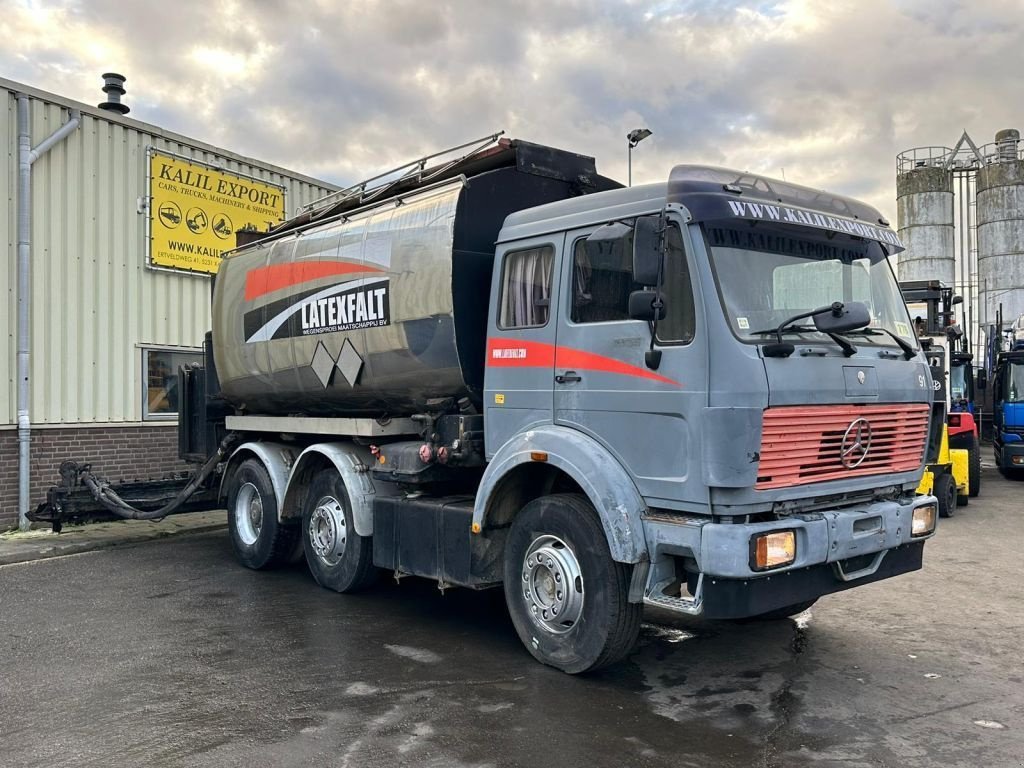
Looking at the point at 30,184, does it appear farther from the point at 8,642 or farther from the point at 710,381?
the point at 710,381

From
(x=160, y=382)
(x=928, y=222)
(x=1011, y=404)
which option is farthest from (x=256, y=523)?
(x=928, y=222)

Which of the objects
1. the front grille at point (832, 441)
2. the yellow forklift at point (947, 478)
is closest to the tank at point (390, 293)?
the front grille at point (832, 441)

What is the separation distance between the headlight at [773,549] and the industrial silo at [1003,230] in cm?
3309

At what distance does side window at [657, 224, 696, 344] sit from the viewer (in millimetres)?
5004

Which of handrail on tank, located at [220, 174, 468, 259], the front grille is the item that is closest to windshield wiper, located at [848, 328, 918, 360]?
the front grille

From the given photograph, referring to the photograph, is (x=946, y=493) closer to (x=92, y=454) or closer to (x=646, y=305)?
(x=646, y=305)

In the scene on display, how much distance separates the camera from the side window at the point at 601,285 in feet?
17.6

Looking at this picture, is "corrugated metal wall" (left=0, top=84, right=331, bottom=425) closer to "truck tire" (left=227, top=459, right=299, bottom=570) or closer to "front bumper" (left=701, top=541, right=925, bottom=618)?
"truck tire" (left=227, top=459, right=299, bottom=570)

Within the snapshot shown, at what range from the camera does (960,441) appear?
46.0 feet

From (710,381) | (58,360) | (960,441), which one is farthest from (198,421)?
(960,441)

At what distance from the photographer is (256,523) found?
9039 millimetres

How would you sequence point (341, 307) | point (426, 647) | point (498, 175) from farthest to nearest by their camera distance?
point (341, 307)
point (498, 175)
point (426, 647)

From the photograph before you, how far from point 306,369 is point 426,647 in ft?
10.3

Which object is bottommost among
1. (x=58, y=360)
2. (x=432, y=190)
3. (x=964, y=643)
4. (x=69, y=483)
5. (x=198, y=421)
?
(x=964, y=643)
